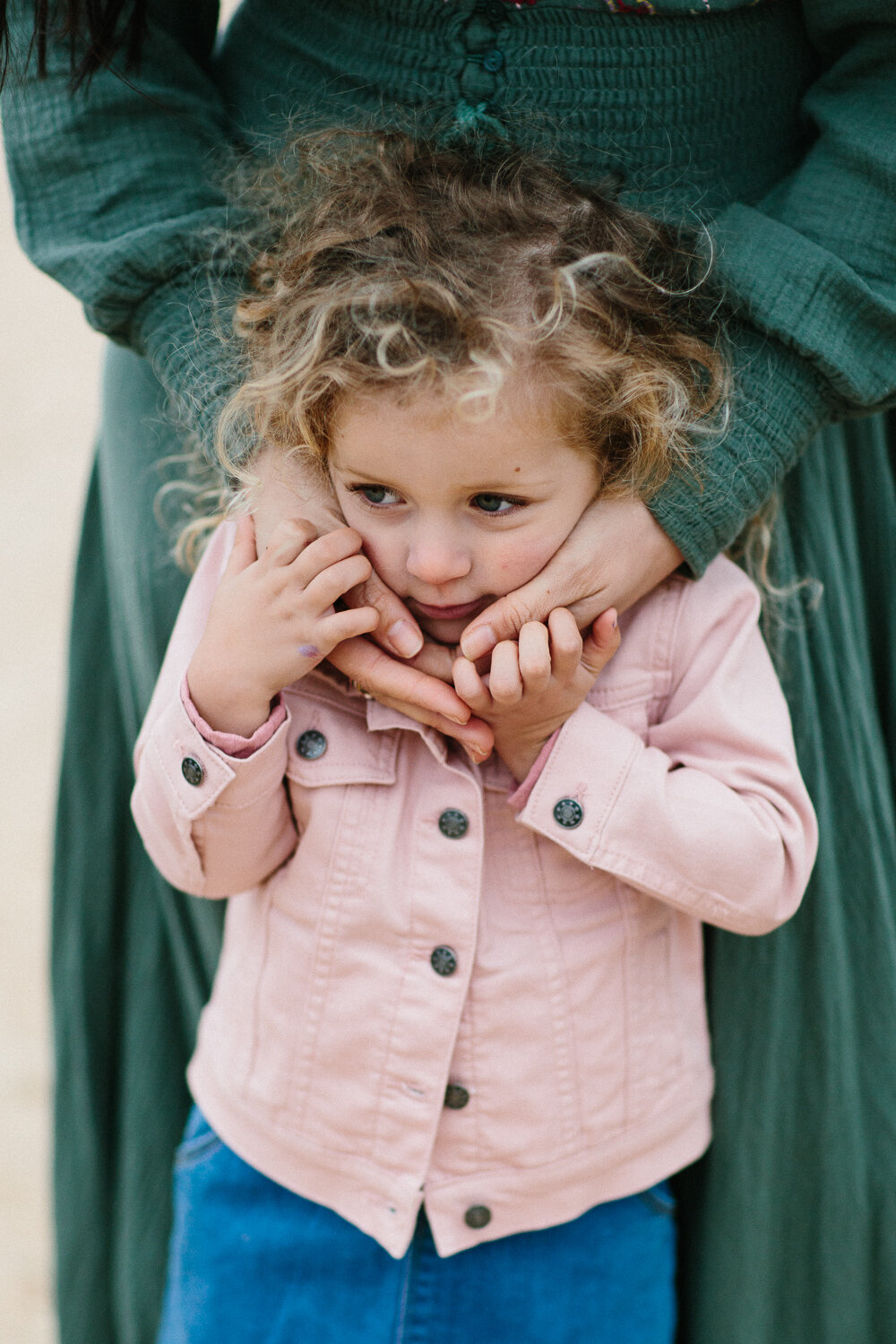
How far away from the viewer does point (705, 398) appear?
114 cm

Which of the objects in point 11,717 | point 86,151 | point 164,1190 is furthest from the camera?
point 11,717

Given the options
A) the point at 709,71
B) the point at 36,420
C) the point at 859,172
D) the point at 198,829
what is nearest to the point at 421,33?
the point at 709,71

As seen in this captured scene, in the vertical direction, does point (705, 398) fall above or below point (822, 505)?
above

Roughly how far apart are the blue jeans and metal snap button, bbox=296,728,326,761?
18.4 inches

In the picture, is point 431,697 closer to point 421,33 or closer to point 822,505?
point 822,505

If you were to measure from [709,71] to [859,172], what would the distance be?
18 cm

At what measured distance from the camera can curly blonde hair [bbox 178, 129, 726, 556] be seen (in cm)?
102

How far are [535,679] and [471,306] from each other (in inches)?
12.4

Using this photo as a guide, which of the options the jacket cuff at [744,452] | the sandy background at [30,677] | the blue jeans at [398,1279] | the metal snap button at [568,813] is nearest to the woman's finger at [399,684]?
the metal snap button at [568,813]

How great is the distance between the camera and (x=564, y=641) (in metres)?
1.07

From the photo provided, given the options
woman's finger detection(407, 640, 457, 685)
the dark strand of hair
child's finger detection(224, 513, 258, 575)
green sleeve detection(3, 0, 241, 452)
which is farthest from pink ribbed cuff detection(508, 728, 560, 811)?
the dark strand of hair

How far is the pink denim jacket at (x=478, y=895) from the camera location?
113 cm

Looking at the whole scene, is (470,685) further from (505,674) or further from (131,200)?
(131,200)

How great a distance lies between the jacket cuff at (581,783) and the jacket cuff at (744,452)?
18cm
